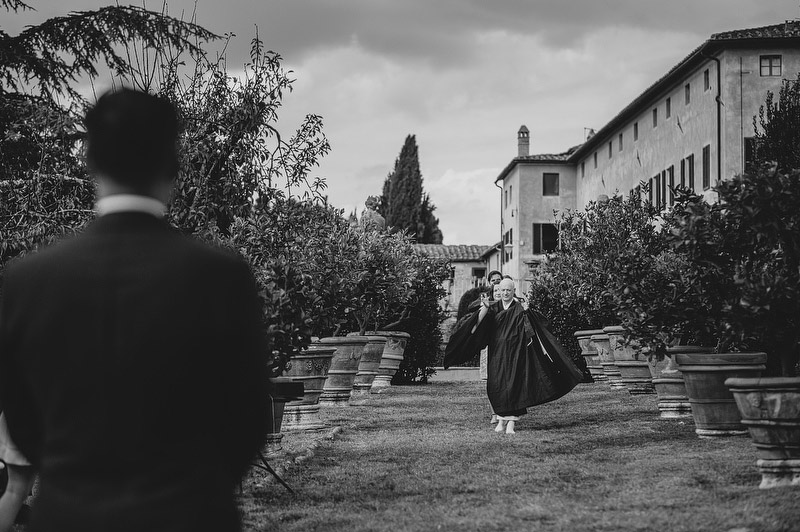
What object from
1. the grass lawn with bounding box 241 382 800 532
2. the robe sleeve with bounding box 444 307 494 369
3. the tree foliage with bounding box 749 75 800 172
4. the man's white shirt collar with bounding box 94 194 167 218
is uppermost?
the tree foliage with bounding box 749 75 800 172

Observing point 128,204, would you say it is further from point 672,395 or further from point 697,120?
point 697,120

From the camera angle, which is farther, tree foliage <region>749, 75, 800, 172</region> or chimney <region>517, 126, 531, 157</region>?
chimney <region>517, 126, 531, 157</region>

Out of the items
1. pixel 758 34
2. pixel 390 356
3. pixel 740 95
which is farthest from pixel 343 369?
pixel 758 34

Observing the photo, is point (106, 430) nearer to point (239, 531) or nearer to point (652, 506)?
point (239, 531)

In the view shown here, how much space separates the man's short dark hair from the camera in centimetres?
221

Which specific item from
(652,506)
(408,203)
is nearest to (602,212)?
(652,506)

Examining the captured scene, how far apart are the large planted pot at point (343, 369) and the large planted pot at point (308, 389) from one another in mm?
2705

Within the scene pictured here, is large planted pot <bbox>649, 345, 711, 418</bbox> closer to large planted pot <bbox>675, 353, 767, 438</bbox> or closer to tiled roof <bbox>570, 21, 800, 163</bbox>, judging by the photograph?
large planted pot <bbox>675, 353, 767, 438</bbox>

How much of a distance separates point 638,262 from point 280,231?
12.6 ft

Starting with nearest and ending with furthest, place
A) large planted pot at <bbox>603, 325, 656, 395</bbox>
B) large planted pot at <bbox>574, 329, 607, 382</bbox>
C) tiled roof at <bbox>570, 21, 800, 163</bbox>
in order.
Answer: large planted pot at <bbox>603, 325, 656, 395</bbox> < large planted pot at <bbox>574, 329, 607, 382</bbox> < tiled roof at <bbox>570, 21, 800, 163</bbox>

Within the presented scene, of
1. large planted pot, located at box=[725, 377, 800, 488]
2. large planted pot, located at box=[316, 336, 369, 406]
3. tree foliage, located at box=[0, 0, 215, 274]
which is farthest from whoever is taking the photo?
large planted pot, located at box=[316, 336, 369, 406]

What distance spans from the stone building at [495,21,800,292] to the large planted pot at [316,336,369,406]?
43.3ft

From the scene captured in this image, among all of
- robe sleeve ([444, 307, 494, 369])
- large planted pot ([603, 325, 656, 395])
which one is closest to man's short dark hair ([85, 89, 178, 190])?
robe sleeve ([444, 307, 494, 369])

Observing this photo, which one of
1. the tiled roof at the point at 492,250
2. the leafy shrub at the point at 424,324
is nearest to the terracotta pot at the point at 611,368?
the leafy shrub at the point at 424,324
